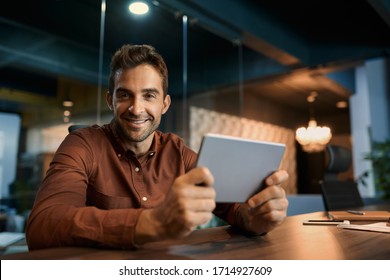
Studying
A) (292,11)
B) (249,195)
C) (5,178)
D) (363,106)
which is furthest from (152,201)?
(363,106)

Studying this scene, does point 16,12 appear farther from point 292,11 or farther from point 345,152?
point 345,152

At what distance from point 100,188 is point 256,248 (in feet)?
1.96

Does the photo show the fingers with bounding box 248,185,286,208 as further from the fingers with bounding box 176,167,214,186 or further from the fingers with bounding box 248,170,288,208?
the fingers with bounding box 176,167,214,186

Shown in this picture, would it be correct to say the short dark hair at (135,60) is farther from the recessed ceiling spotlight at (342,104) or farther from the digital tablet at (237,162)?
the recessed ceiling spotlight at (342,104)

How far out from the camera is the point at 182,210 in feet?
2.40

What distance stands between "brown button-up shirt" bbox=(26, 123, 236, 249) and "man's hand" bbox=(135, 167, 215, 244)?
4 cm

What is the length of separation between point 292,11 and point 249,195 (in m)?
4.19

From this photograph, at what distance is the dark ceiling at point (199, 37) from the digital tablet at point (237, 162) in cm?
234

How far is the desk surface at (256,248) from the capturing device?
0.75 m

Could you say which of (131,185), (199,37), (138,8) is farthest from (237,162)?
(199,37)

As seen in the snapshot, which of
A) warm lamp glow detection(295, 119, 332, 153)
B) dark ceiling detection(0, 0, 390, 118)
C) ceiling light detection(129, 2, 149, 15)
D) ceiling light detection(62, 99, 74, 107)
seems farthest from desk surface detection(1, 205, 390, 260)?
warm lamp glow detection(295, 119, 332, 153)

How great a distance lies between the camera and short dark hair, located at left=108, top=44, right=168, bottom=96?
4.06 ft

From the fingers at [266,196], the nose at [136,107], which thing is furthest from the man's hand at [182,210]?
the nose at [136,107]

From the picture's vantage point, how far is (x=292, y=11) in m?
4.55
